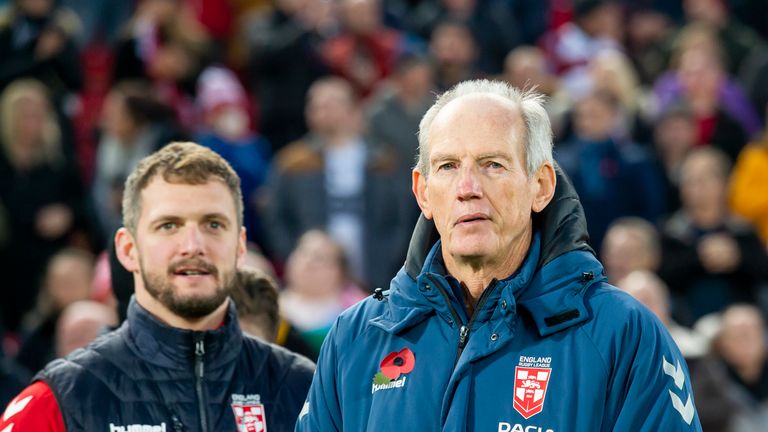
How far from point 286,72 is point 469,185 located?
31.4ft

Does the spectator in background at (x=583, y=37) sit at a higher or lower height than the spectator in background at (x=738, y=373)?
higher

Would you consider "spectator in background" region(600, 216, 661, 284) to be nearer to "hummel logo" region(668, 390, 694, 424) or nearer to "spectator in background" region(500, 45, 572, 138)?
"spectator in background" region(500, 45, 572, 138)

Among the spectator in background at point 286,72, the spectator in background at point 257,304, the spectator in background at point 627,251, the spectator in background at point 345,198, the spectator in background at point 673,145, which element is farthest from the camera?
the spectator in background at point 286,72

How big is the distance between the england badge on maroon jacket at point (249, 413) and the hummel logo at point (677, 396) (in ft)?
→ 4.87

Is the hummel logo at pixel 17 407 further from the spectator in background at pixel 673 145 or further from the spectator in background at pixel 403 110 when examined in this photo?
the spectator in background at pixel 673 145

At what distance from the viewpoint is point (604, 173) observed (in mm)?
11953

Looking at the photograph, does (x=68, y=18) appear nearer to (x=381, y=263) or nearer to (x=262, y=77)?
(x=262, y=77)

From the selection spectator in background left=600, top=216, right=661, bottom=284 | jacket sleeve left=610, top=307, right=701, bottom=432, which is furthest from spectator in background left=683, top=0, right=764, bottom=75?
jacket sleeve left=610, top=307, right=701, bottom=432

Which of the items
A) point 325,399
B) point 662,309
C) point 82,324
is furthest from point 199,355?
point 662,309

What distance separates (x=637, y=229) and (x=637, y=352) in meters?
6.85

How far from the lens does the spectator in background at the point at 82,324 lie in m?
8.85

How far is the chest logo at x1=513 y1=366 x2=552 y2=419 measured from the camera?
4.08 m

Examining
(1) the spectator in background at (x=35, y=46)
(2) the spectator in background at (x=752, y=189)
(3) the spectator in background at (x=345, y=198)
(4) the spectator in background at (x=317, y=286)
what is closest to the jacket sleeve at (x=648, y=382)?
(4) the spectator in background at (x=317, y=286)

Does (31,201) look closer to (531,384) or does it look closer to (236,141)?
(236,141)
